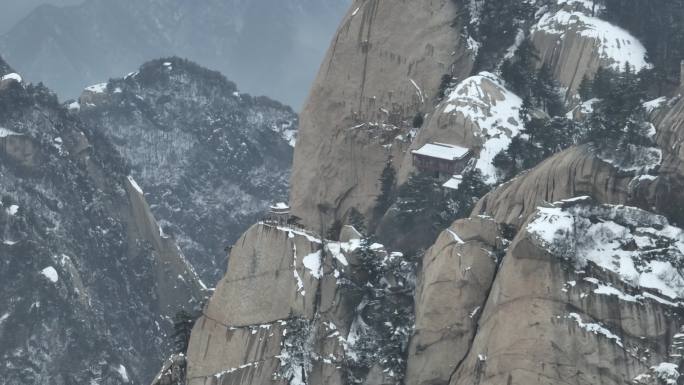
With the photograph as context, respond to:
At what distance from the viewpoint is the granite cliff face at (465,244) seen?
268 feet

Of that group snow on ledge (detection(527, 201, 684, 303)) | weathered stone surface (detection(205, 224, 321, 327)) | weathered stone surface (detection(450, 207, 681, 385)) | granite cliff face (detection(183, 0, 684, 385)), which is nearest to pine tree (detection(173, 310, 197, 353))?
weathered stone surface (detection(205, 224, 321, 327))

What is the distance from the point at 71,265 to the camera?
177 m

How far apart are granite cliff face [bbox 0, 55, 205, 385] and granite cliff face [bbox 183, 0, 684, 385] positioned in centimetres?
4973

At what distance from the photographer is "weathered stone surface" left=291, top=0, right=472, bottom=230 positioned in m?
126

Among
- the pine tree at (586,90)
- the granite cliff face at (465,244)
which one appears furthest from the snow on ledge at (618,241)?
the pine tree at (586,90)

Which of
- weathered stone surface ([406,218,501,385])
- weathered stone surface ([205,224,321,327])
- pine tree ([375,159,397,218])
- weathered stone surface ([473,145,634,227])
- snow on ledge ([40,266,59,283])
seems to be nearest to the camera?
weathered stone surface ([406,218,501,385])

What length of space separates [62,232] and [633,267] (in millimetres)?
115633

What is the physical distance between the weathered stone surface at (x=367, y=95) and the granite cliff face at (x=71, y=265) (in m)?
49.3

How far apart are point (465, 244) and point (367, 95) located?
40091 mm

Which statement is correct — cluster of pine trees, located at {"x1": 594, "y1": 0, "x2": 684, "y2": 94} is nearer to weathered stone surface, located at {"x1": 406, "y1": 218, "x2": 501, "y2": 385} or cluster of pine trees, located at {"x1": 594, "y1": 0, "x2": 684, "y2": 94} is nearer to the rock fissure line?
weathered stone surface, located at {"x1": 406, "y1": 218, "x2": 501, "y2": 385}

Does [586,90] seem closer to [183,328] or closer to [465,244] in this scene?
[465,244]

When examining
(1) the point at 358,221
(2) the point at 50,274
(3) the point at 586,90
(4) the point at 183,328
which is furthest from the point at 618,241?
(2) the point at 50,274

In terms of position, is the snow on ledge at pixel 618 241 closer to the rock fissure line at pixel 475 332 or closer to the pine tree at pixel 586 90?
the rock fissure line at pixel 475 332

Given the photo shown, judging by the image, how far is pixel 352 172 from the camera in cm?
12694
